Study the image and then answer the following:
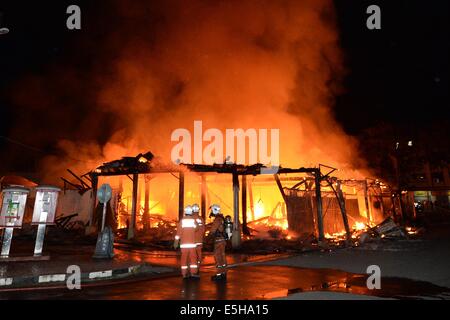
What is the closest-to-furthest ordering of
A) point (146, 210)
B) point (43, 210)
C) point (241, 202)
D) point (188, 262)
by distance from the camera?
point (188, 262)
point (43, 210)
point (146, 210)
point (241, 202)

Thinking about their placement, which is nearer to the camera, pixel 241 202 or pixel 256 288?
pixel 256 288

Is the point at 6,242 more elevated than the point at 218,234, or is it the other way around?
the point at 218,234

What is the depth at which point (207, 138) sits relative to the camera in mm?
25359

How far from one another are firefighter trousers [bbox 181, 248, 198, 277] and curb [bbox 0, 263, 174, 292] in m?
1.48

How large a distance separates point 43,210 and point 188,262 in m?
4.92

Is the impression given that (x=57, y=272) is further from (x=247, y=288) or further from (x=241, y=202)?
(x=241, y=202)

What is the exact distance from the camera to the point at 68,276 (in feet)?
24.4

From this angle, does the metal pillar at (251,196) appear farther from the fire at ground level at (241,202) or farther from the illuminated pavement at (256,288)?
the illuminated pavement at (256,288)

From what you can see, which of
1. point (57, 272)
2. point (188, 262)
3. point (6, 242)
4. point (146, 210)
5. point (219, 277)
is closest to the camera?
point (219, 277)

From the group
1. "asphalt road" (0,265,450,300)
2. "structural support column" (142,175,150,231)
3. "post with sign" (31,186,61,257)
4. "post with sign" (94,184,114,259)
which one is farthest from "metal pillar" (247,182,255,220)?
"asphalt road" (0,265,450,300)

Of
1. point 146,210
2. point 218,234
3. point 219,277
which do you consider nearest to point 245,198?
point 146,210

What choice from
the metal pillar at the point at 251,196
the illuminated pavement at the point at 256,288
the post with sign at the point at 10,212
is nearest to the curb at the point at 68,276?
the illuminated pavement at the point at 256,288
